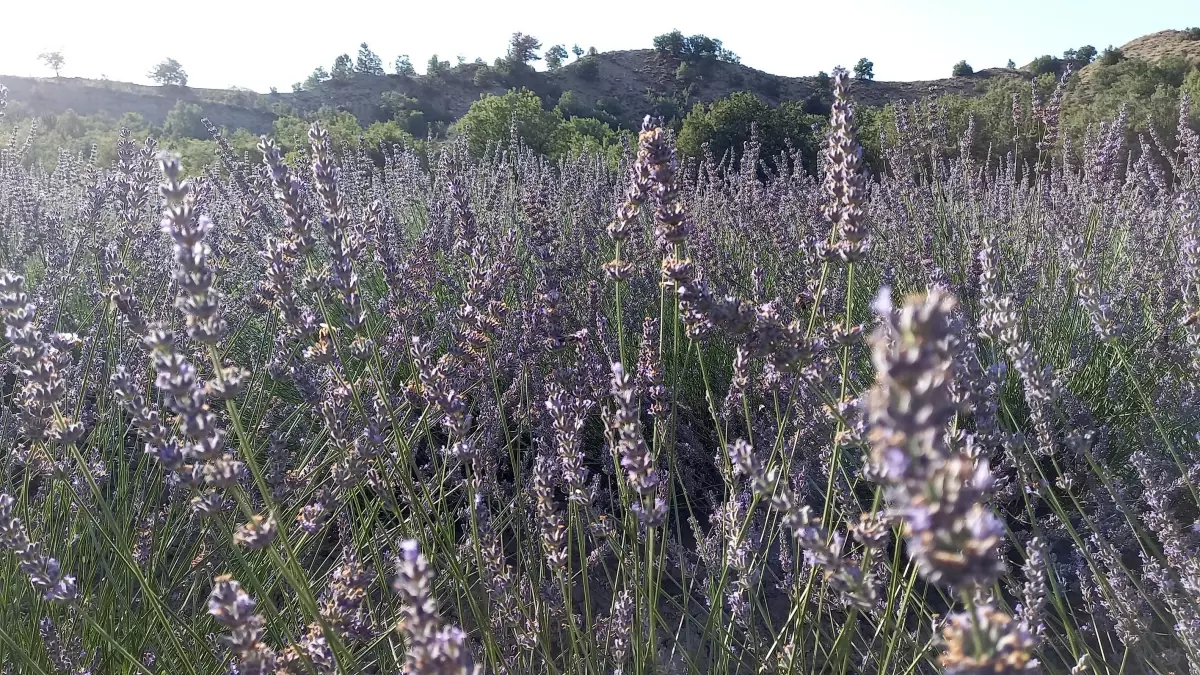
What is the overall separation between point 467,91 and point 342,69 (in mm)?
10915

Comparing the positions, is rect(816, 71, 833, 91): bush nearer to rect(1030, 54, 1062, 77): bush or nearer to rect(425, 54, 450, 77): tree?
rect(1030, 54, 1062, 77): bush

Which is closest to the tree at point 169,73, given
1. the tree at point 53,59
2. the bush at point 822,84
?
the tree at point 53,59

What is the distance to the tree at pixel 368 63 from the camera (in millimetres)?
64375

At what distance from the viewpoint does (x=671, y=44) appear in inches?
2778

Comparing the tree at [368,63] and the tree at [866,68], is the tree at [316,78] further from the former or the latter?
the tree at [866,68]

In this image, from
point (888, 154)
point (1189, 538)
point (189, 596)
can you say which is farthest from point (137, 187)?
point (888, 154)

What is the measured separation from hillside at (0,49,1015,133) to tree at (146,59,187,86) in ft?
25.6

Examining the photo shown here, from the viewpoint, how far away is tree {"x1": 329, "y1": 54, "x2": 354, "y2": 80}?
61.0 m

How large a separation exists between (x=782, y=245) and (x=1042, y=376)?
266 centimetres

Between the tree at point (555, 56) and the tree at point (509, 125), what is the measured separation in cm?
5027

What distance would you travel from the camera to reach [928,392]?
47cm

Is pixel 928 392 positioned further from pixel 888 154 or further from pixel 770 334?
pixel 888 154

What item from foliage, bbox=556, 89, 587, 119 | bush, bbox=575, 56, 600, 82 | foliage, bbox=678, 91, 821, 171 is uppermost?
bush, bbox=575, 56, 600, 82

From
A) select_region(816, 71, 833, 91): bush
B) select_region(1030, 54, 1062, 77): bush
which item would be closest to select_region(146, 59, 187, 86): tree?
select_region(816, 71, 833, 91): bush
